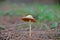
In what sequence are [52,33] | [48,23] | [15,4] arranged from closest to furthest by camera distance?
[52,33] → [48,23] → [15,4]

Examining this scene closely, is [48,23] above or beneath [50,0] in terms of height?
beneath

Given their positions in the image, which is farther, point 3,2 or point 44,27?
point 3,2

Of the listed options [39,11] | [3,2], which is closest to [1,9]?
[3,2]

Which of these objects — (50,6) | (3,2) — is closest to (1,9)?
(3,2)

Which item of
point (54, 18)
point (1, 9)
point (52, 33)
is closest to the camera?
point (52, 33)

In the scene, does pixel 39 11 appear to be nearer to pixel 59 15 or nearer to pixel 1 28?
pixel 59 15

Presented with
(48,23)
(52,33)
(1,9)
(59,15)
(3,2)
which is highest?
(3,2)

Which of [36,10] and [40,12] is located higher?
[36,10]

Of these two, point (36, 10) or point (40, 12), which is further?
point (36, 10)

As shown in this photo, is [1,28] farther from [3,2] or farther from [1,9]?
[3,2]
